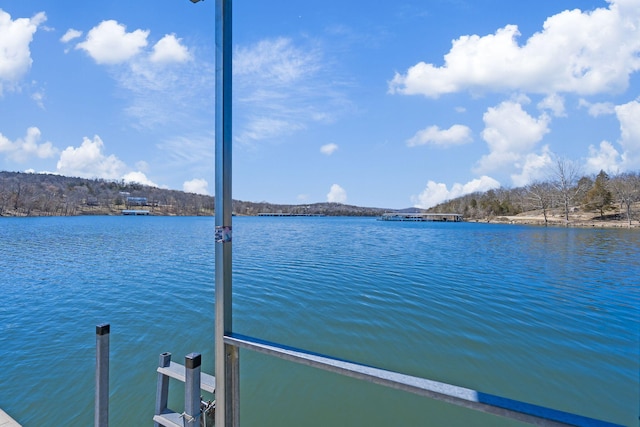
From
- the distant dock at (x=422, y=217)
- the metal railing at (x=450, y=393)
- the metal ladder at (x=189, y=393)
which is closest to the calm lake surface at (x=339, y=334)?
the metal railing at (x=450, y=393)

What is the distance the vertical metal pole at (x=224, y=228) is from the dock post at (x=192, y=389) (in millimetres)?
109

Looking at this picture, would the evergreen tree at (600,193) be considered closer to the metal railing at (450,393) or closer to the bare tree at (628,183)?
the bare tree at (628,183)

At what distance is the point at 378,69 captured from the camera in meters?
3.06

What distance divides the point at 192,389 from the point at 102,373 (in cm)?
72

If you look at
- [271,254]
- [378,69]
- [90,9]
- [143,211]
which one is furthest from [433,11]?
[143,211]

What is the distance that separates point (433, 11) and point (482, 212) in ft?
198

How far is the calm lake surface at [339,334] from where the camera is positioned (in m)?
2.98

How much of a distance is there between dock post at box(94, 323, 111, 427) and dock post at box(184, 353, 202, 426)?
2.14 feet

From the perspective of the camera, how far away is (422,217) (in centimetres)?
7894

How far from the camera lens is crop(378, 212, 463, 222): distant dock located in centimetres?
7015

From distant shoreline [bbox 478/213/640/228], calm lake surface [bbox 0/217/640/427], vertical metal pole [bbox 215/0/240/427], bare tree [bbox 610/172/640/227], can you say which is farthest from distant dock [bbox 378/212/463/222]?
vertical metal pole [bbox 215/0/240/427]

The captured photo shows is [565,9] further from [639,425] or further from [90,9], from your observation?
[90,9]

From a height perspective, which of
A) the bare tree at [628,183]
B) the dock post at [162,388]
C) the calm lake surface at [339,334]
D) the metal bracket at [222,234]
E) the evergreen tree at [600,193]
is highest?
the evergreen tree at [600,193]

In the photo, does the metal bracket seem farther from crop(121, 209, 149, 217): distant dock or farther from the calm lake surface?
crop(121, 209, 149, 217): distant dock
